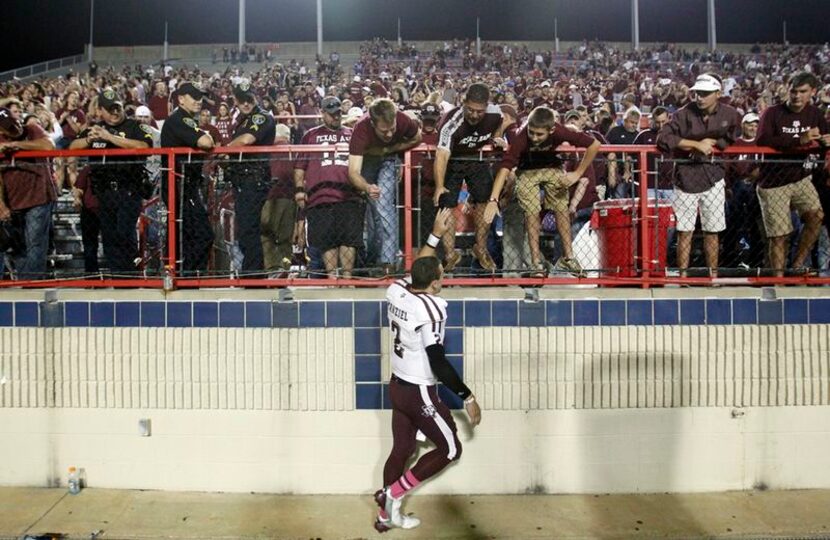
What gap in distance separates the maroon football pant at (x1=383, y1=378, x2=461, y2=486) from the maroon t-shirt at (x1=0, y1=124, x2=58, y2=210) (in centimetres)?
365

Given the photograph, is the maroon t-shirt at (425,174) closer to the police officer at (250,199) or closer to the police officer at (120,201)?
the police officer at (250,199)

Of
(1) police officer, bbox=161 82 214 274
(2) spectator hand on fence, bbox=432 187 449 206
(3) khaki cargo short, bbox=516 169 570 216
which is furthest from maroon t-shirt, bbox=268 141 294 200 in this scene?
(3) khaki cargo short, bbox=516 169 570 216

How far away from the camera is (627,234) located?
610 centimetres

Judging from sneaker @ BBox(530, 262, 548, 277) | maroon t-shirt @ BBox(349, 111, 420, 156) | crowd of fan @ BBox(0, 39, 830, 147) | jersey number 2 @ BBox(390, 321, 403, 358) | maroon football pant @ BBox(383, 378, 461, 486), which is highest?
crowd of fan @ BBox(0, 39, 830, 147)

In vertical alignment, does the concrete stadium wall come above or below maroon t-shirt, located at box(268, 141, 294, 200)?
below

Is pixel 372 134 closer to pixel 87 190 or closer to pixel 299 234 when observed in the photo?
pixel 299 234

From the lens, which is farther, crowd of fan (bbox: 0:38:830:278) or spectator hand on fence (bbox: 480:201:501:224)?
crowd of fan (bbox: 0:38:830:278)

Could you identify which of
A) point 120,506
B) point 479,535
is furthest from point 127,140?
point 479,535

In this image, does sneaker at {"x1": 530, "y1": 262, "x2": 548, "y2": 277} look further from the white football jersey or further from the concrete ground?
the concrete ground

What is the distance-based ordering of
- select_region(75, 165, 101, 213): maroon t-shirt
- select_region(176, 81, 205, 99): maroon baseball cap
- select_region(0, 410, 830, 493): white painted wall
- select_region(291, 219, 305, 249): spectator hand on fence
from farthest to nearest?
select_region(291, 219, 305, 249): spectator hand on fence → select_region(75, 165, 101, 213): maroon t-shirt → select_region(176, 81, 205, 99): maroon baseball cap → select_region(0, 410, 830, 493): white painted wall

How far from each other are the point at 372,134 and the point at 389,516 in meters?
2.98

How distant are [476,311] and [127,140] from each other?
11.6ft

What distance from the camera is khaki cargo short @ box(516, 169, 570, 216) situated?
20.0ft

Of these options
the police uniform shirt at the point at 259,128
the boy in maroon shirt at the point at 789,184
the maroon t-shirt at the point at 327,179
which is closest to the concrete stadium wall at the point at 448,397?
the boy in maroon shirt at the point at 789,184
